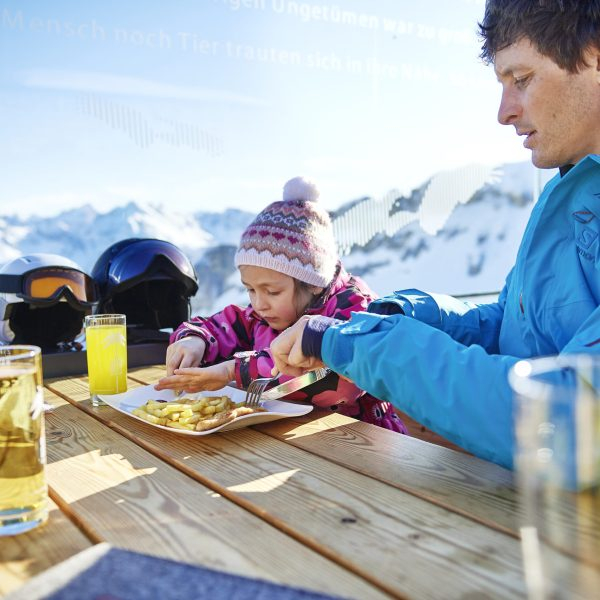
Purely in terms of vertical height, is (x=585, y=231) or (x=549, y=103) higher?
(x=549, y=103)

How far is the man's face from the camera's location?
3.59ft

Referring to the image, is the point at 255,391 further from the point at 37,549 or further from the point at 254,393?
the point at 37,549

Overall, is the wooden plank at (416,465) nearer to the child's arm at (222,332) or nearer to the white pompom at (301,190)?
the child's arm at (222,332)

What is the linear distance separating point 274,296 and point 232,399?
18.8 inches

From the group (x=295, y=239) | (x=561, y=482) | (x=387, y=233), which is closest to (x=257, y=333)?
(x=295, y=239)

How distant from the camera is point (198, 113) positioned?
12.3 ft

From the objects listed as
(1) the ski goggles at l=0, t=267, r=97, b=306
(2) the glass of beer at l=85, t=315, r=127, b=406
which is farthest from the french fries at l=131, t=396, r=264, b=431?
(1) the ski goggles at l=0, t=267, r=97, b=306

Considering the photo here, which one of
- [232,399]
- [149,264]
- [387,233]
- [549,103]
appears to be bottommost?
[232,399]

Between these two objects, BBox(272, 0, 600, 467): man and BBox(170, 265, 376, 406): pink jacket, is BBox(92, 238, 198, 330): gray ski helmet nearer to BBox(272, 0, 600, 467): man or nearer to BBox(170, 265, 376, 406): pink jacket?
BBox(170, 265, 376, 406): pink jacket

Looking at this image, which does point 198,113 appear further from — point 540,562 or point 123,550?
point 540,562

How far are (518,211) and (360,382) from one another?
4.34m

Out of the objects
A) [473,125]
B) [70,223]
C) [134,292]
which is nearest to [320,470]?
[134,292]

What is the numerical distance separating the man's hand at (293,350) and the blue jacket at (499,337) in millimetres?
56

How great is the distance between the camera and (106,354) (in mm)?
1555
